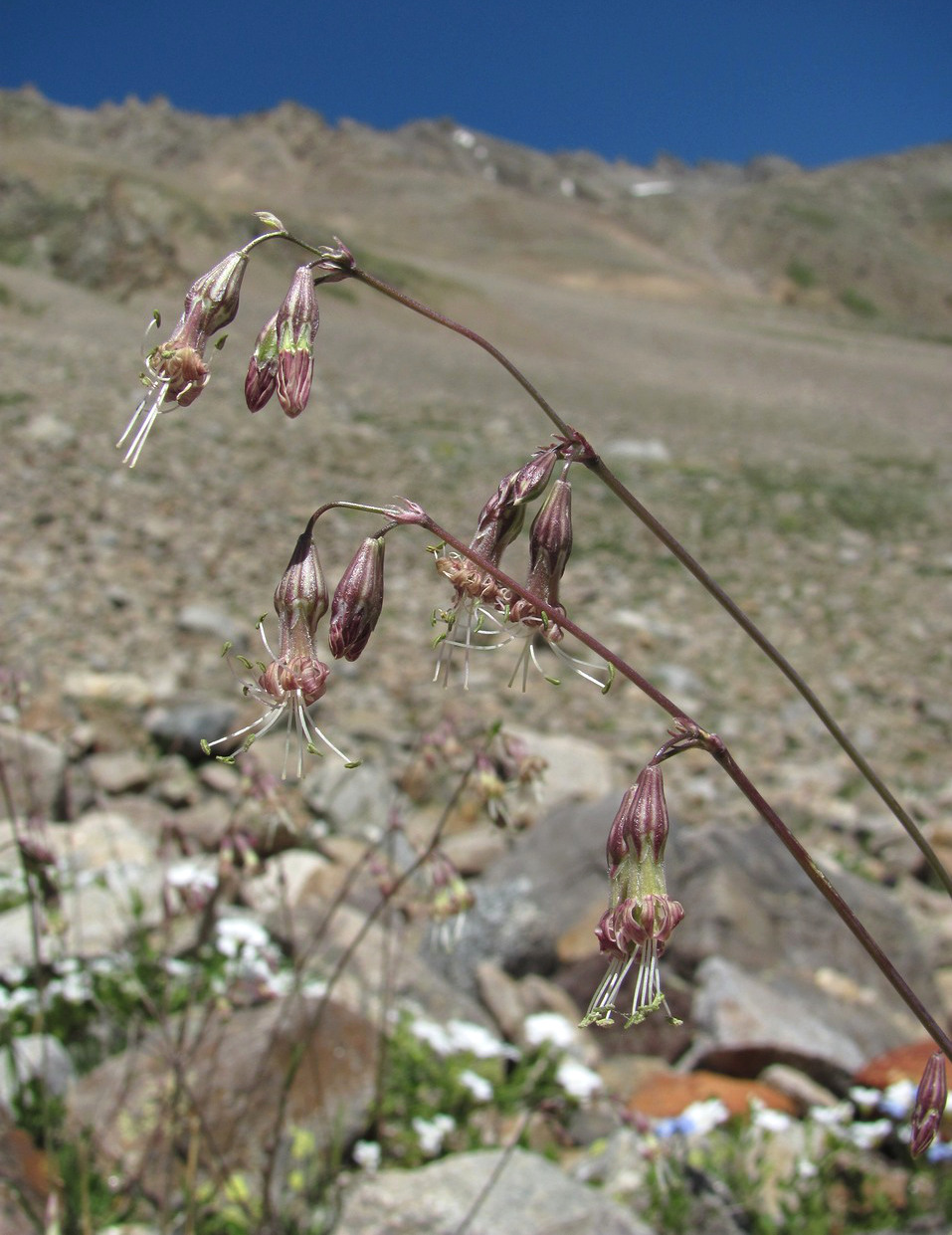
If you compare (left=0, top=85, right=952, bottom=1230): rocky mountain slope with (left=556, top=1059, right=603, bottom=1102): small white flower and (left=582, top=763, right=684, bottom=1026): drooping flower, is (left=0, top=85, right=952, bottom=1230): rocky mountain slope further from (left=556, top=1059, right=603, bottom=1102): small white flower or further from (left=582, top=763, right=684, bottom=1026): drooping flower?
(left=582, top=763, right=684, bottom=1026): drooping flower

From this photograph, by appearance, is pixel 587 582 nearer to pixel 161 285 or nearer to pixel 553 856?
pixel 553 856

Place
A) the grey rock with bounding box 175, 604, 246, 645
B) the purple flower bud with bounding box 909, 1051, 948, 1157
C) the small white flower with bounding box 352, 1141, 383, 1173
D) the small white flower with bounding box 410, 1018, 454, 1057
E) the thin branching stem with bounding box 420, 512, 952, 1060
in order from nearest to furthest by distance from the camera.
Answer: the thin branching stem with bounding box 420, 512, 952, 1060 → the purple flower bud with bounding box 909, 1051, 948, 1157 → the small white flower with bounding box 352, 1141, 383, 1173 → the small white flower with bounding box 410, 1018, 454, 1057 → the grey rock with bounding box 175, 604, 246, 645

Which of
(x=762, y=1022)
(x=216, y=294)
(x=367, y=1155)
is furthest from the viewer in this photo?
(x=762, y=1022)

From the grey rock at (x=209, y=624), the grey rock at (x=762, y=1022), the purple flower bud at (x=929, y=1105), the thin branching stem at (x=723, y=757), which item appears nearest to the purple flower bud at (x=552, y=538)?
the thin branching stem at (x=723, y=757)

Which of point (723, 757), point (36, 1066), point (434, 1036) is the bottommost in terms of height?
point (36, 1066)

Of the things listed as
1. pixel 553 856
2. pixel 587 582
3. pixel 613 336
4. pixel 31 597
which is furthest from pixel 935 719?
pixel 613 336

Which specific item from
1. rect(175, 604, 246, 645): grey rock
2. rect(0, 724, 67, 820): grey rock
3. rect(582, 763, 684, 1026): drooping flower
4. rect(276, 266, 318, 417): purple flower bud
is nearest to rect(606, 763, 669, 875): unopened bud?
rect(582, 763, 684, 1026): drooping flower

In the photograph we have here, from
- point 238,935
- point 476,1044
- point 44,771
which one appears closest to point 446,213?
point 44,771

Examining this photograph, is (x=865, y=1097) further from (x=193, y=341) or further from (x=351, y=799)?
(x=193, y=341)
